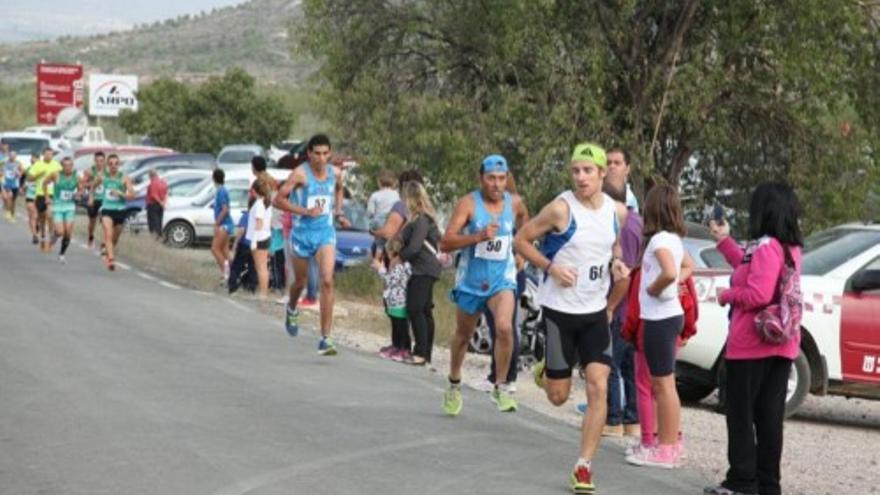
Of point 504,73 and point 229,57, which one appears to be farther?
point 229,57

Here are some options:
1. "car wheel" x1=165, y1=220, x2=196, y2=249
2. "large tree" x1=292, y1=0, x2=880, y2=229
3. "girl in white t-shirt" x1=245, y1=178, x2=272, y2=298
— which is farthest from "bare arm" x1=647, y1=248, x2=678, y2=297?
"car wheel" x1=165, y1=220, x2=196, y2=249

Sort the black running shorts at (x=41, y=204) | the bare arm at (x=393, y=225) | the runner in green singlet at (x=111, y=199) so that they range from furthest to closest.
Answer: the black running shorts at (x=41, y=204) → the runner in green singlet at (x=111, y=199) → the bare arm at (x=393, y=225)

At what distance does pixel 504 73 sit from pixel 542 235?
1706 cm

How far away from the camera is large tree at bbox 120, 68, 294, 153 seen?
2628 inches

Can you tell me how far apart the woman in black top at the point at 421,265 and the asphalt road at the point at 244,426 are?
0.51m

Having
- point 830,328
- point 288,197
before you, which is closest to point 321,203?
point 288,197

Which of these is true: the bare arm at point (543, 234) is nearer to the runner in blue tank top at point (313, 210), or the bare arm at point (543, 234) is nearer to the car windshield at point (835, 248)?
the car windshield at point (835, 248)

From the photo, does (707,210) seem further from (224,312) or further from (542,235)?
(542,235)

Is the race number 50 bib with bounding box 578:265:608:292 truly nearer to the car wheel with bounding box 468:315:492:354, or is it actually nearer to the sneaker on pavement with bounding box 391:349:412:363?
the sneaker on pavement with bounding box 391:349:412:363

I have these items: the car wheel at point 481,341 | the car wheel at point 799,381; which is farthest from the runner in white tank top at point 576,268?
the car wheel at point 481,341

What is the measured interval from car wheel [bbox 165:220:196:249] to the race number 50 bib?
27899 mm

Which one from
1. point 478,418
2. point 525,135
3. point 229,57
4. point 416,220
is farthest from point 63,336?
point 229,57

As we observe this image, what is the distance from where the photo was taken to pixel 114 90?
71.9m

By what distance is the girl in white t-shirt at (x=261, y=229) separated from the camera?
24422 mm
